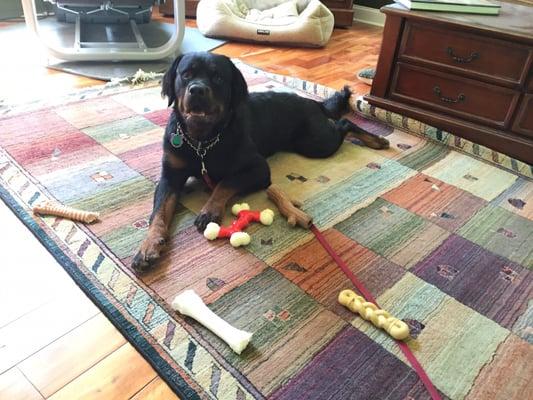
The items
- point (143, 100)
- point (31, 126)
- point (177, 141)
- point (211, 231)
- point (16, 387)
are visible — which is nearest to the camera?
point (16, 387)

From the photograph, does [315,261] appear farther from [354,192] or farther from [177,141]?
[177,141]

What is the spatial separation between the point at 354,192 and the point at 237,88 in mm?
599

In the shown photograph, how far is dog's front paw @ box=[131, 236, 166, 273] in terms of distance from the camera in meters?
1.27

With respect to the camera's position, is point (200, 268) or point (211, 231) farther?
point (211, 231)

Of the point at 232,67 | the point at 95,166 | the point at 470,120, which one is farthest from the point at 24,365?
the point at 470,120

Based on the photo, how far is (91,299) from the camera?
119 centimetres

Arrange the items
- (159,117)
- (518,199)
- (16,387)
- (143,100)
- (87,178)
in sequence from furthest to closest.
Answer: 1. (143,100)
2. (159,117)
3. (518,199)
4. (87,178)
5. (16,387)

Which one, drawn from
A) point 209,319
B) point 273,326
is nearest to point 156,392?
point 209,319

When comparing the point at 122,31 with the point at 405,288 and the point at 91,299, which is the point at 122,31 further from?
the point at 405,288

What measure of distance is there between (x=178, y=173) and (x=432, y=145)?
1297 millimetres

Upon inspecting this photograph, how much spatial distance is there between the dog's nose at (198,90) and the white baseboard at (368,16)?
3695mm

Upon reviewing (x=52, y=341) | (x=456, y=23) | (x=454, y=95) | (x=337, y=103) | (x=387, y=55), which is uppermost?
(x=456, y=23)

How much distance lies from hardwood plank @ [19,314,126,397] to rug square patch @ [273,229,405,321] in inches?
19.7

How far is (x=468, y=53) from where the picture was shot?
82.0 inches
